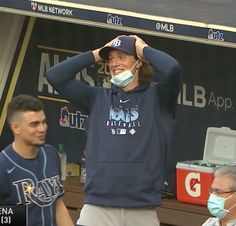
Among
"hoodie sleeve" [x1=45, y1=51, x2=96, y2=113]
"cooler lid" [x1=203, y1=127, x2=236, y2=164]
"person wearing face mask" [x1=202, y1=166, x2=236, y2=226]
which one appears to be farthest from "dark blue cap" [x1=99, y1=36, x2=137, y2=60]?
"cooler lid" [x1=203, y1=127, x2=236, y2=164]

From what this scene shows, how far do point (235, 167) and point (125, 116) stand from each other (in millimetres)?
707

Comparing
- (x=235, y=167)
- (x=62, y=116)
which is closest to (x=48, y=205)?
(x=235, y=167)

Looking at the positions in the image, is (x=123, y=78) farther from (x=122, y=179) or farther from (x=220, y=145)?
(x=220, y=145)

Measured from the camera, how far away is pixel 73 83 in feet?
16.4

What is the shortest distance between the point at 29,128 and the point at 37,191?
12.5 inches

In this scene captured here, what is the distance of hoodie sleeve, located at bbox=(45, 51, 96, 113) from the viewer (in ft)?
16.2

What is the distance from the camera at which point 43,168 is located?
4.62m

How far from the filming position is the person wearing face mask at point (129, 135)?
4.74m

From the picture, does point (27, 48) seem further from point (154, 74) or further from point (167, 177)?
point (154, 74)

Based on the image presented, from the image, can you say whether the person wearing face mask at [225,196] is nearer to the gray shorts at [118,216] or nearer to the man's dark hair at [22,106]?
the gray shorts at [118,216]

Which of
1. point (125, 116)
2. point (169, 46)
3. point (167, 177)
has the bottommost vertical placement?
point (167, 177)
